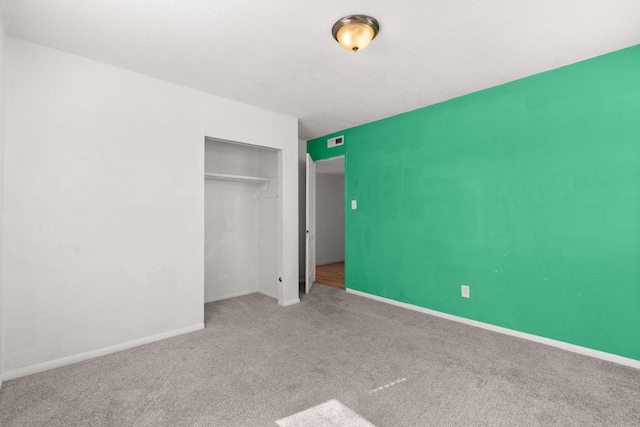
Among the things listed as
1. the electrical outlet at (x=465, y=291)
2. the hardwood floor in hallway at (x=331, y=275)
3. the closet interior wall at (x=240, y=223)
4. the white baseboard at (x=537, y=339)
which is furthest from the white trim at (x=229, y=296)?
the electrical outlet at (x=465, y=291)

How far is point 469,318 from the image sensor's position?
3363mm

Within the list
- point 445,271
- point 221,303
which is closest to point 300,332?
point 221,303

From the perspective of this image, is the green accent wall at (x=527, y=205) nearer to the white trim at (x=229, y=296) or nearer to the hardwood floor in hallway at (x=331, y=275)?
the hardwood floor in hallway at (x=331, y=275)

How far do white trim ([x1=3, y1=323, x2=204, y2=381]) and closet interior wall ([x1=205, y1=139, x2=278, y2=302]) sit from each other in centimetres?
108

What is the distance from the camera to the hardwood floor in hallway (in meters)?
5.25

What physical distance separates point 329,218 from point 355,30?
17.9 ft

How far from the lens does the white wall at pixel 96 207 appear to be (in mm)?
2359

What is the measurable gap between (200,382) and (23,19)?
279 centimetres

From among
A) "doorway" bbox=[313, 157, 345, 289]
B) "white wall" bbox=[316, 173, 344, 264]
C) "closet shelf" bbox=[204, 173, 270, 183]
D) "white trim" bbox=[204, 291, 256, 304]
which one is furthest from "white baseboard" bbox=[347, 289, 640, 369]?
"white wall" bbox=[316, 173, 344, 264]

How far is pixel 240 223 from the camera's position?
4.52 metres

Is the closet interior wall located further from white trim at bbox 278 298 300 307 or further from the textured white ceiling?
the textured white ceiling

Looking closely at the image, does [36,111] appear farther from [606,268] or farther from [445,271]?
[606,268]

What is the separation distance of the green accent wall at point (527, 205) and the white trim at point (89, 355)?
2539 mm

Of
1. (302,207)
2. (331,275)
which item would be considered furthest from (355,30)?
(331,275)
